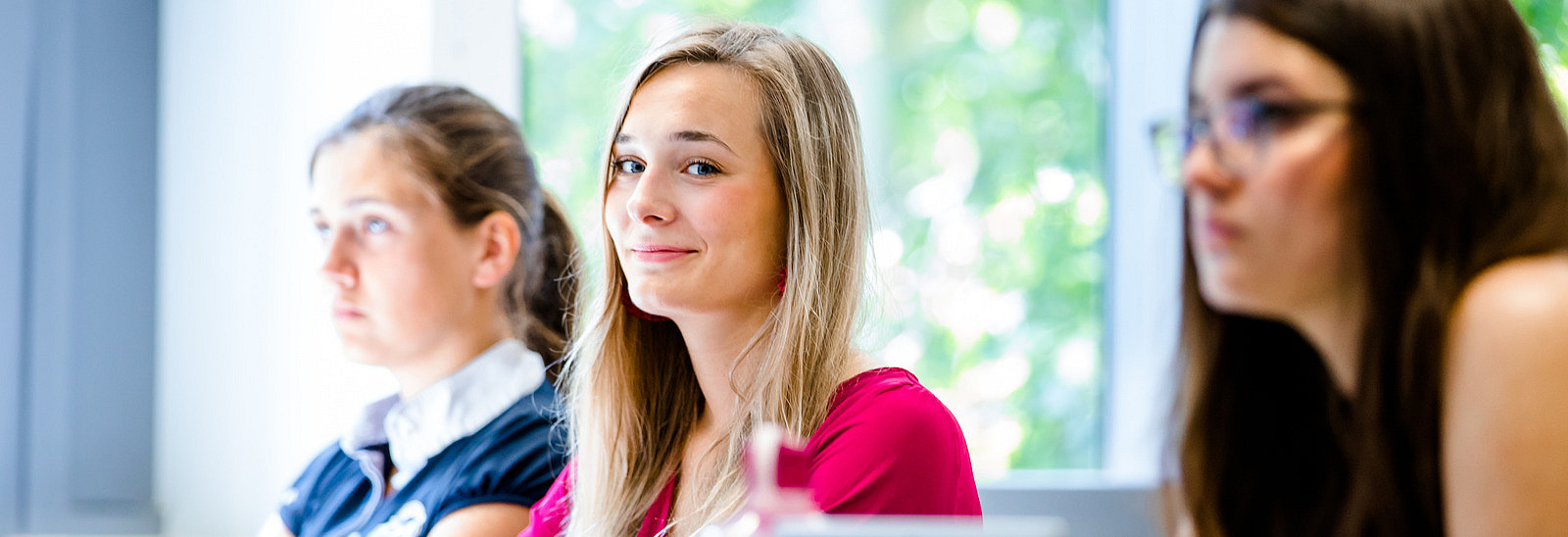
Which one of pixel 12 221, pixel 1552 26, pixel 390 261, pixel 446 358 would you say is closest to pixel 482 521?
pixel 446 358

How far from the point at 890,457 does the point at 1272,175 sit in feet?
1.58

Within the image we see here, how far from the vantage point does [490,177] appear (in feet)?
4.92

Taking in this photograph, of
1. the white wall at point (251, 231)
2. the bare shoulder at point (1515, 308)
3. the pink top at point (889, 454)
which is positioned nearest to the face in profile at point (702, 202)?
the pink top at point (889, 454)

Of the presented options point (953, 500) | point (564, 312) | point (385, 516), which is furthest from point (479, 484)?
point (953, 500)

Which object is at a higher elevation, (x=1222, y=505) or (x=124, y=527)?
(x=1222, y=505)

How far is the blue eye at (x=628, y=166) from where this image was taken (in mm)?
1192

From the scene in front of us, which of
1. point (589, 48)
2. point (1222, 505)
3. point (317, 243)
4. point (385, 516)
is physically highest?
point (589, 48)

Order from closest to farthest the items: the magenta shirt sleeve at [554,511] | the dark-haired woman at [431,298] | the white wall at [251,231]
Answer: the magenta shirt sleeve at [554,511] → the dark-haired woman at [431,298] → the white wall at [251,231]

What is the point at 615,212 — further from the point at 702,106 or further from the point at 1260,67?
the point at 1260,67

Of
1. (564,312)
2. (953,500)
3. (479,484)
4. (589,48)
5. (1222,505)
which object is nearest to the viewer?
(1222,505)

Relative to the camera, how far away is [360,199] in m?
1.46

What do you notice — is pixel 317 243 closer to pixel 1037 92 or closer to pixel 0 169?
pixel 0 169

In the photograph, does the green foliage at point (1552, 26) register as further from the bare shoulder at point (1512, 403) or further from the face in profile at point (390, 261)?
the face in profile at point (390, 261)

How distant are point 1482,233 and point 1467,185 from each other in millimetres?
30
